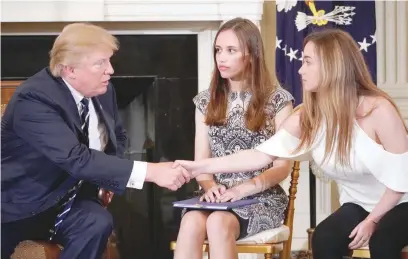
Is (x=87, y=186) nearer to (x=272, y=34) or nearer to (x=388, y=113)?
(x=388, y=113)

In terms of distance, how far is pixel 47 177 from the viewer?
303 centimetres

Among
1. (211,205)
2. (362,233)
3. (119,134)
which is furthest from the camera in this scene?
(119,134)

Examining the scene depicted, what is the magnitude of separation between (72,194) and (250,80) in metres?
0.88

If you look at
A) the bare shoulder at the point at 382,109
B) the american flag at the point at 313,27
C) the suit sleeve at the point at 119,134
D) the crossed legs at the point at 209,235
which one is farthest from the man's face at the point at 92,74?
the american flag at the point at 313,27

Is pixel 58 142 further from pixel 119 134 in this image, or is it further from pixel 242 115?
pixel 242 115

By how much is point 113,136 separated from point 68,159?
0.36 metres

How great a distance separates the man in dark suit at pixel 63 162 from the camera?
2.97m

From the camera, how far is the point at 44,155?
3.02m

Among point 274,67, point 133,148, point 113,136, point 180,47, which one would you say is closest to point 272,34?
point 274,67

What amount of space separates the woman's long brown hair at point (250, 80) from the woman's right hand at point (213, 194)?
298 millimetres

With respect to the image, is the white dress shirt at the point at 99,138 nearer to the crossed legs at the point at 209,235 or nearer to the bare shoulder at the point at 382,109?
the crossed legs at the point at 209,235

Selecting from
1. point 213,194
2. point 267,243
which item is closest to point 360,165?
point 267,243

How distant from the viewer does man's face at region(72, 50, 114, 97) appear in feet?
10.1

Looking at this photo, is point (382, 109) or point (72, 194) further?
point (72, 194)
